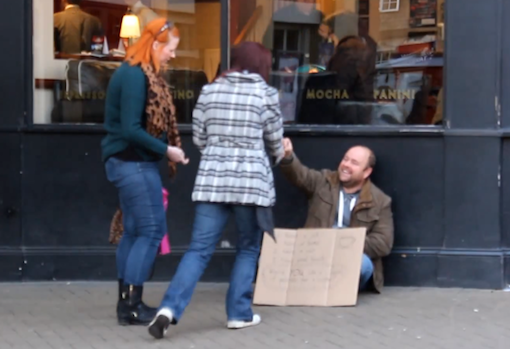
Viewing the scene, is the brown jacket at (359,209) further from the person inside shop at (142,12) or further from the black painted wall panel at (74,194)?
the person inside shop at (142,12)

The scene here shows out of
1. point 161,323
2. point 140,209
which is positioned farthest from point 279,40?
point 161,323

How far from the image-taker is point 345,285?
20.4 feet

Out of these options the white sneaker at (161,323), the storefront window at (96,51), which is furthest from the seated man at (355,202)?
the white sneaker at (161,323)

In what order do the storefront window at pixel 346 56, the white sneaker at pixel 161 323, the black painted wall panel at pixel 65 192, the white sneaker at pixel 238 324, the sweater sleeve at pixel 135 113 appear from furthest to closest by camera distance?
the black painted wall panel at pixel 65 192
the storefront window at pixel 346 56
the white sneaker at pixel 238 324
the sweater sleeve at pixel 135 113
the white sneaker at pixel 161 323

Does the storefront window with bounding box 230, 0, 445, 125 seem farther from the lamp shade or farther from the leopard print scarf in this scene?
the leopard print scarf

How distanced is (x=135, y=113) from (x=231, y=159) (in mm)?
590

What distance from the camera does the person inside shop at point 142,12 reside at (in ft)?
23.4

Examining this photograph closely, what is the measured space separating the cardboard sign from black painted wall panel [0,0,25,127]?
2097 millimetres

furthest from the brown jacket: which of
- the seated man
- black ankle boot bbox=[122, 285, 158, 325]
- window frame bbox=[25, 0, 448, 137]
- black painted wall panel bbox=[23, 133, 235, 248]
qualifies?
black ankle boot bbox=[122, 285, 158, 325]

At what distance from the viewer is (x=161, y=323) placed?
5246 mm

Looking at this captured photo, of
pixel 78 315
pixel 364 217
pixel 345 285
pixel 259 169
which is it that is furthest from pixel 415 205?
pixel 78 315

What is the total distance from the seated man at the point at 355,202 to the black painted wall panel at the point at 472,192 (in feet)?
1.53

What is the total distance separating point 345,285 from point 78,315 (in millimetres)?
1693

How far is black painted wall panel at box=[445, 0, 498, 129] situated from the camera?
21.4 feet
